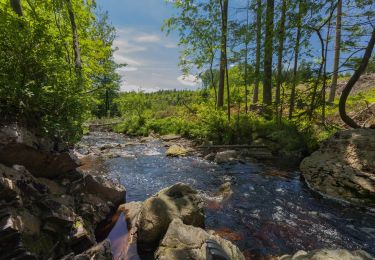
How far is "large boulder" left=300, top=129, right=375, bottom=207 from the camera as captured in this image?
6562 millimetres

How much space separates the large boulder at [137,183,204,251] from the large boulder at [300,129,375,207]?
4006mm

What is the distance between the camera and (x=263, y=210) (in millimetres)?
6137

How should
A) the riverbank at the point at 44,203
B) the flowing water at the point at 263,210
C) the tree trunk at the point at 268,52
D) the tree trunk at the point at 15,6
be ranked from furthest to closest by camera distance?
the tree trunk at the point at 268,52, the tree trunk at the point at 15,6, the flowing water at the point at 263,210, the riverbank at the point at 44,203

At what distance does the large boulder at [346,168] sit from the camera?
6562 mm

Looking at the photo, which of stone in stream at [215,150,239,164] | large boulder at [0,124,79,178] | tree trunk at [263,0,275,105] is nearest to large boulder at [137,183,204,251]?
large boulder at [0,124,79,178]

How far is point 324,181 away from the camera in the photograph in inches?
291

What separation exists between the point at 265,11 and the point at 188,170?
7993 millimetres

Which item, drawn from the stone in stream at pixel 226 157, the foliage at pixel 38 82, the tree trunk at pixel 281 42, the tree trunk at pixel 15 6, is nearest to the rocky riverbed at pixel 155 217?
the foliage at pixel 38 82

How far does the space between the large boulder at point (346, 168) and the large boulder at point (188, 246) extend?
4.32 m

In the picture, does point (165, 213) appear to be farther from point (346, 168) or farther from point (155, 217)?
point (346, 168)

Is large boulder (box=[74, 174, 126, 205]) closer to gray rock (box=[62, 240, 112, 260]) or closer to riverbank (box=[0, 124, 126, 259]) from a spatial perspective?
riverbank (box=[0, 124, 126, 259])

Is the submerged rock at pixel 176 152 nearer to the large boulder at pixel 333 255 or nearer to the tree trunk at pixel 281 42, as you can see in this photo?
the tree trunk at pixel 281 42

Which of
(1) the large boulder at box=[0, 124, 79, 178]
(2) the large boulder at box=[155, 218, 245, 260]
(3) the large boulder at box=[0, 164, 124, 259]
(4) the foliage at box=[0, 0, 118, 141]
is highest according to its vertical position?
(4) the foliage at box=[0, 0, 118, 141]

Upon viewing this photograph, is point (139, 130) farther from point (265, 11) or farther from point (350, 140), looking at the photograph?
point (350, 140)
